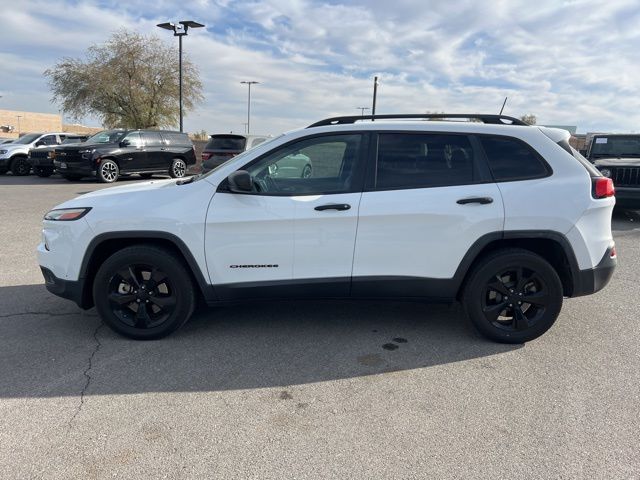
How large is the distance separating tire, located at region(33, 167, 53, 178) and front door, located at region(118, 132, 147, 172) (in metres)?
3.89

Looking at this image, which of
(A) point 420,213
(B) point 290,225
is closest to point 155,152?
(B) point 290,225

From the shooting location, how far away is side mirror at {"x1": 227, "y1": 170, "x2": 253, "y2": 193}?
3.51m

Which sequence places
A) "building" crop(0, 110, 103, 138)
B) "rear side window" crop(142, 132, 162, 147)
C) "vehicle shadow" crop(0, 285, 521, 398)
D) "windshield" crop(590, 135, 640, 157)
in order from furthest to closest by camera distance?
"building" crop(0, 110, 103, 138) → "rear side window" crop(142, 132, 162, 147) → "windshield" crop(590, 135, 640, 157) → "vehicle shadow" crop(0, 285, 521, 398)

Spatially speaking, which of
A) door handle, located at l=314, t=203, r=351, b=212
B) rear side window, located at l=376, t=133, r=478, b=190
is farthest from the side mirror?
rear side window, located at l=376, t=133, r=478, b=190

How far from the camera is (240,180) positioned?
351cm

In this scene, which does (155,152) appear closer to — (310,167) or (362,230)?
(310,167)

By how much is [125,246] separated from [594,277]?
12.5ft

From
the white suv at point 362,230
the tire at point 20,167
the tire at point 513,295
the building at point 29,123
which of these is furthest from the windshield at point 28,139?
the building at point 29,123

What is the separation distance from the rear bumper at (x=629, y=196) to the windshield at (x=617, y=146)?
228 centimetres

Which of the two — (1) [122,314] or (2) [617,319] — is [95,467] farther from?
(2) [617,319]

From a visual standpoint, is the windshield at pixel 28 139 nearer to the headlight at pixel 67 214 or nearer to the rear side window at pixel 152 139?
the rear side window at pixel 152 139

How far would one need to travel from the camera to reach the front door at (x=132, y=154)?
15855mm

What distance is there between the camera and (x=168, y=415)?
282 cm

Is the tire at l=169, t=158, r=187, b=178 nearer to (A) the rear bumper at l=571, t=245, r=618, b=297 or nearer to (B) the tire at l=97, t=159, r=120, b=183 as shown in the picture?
(B) the tire at l=97, t=159, r=120, b=183
